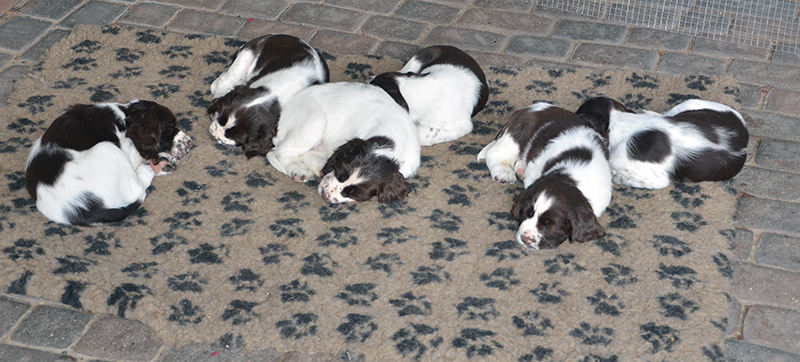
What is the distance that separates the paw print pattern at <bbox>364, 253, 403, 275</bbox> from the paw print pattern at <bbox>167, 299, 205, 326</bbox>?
833mm

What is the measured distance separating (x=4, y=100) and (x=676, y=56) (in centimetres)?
453

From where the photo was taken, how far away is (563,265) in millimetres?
3506

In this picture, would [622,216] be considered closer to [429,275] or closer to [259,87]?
[429,275]

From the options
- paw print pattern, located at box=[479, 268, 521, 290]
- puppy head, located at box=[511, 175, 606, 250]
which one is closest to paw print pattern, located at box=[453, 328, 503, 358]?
paw print pattern, located at box=[479, 268, 521, 290]

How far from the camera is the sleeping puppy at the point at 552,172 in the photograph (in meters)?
3.38

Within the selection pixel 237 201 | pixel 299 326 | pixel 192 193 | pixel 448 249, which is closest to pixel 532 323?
pixel 448 249

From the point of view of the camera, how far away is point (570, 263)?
3.52 metres

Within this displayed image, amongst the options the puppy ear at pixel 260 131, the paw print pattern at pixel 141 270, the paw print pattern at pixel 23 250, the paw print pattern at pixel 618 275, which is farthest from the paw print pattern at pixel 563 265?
the paw print pattern at pixel 23 250

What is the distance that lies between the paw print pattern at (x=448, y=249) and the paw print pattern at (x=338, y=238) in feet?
1.35

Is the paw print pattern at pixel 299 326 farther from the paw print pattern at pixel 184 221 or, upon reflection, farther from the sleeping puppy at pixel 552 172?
the sleeping puppy at pixel 552 172

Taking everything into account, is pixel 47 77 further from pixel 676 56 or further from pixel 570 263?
pixel 676 56

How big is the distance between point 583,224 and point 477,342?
0.79 m

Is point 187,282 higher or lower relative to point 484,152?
lower

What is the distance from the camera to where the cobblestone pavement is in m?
3.05
